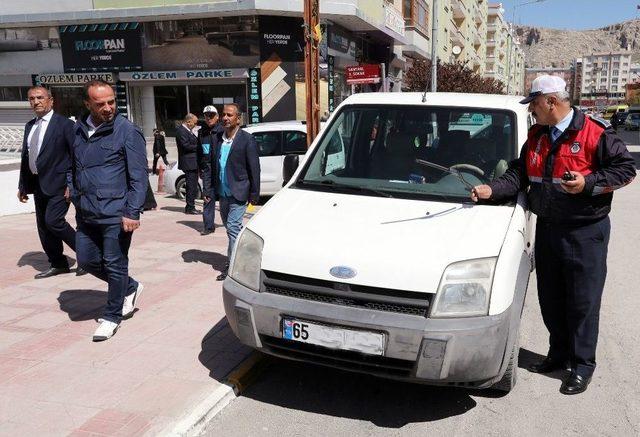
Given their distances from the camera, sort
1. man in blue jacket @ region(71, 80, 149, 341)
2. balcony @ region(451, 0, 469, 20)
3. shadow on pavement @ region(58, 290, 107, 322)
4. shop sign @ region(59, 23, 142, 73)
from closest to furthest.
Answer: man in blue jacket @ region(71, 80, 149, 341), shadow on pavement @ region(58, 290, 107, 322), shop sign @ region(59, 23, 142, 73), balcony @ region(451, 0, 469, 20)

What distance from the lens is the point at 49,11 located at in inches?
842

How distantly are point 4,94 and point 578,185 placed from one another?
1001 inches

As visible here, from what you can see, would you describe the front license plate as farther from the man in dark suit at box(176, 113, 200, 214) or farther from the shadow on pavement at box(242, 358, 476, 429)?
the man in dark suit at box(176, 113, 200, 214)

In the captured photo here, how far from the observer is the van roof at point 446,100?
4.51 metres

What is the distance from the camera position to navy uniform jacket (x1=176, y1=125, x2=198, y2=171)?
10711 millimetres

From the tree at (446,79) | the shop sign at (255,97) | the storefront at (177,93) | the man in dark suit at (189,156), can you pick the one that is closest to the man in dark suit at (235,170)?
the man in dark suit at (189,156)

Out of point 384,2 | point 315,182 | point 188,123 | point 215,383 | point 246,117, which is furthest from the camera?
point 384,2

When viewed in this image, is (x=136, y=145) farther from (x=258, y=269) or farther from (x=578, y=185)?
(x=578, y=185)

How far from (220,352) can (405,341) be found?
179 cm

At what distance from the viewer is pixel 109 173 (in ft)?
14.6

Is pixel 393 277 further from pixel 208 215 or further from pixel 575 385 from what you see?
pixel 208 215

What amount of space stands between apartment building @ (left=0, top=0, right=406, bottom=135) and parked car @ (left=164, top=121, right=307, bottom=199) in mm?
7712

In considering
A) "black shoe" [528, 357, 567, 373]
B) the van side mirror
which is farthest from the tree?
"black shoe" [528, 357, 567, 373]

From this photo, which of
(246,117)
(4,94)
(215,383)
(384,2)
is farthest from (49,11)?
(215,383)
